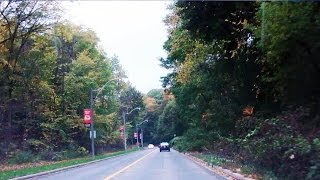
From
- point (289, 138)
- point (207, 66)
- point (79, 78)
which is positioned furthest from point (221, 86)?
point (79, 78)

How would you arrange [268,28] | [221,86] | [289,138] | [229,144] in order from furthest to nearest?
[221,86] < [229,144] < [268,28] < [289,138]

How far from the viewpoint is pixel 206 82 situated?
36875 millimetres

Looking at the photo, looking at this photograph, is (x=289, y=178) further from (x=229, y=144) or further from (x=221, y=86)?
(x=221, y=86)

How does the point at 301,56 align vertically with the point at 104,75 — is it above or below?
below

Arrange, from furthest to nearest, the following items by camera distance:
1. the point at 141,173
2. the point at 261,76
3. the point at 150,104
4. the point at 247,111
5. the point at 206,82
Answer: the point at 150,104, the point at 206,82, the point at 247,111, the point at 261,76, the point at 141,173

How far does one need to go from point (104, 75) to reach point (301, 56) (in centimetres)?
5108

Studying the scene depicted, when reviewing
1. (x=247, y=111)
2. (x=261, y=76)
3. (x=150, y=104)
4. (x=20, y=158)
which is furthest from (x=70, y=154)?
(x=150, y=104)

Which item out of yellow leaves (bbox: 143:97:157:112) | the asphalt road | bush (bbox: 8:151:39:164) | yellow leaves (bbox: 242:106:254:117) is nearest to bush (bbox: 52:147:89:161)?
bush (bbox: 8:151:39:164)

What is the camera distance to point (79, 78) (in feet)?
193

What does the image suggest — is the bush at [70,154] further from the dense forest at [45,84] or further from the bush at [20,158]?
the bush at [20,158]

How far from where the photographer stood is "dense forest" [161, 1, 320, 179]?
538 inches

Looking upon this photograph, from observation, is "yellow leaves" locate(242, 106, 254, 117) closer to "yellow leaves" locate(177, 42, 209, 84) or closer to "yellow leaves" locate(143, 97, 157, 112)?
"yellow leaves" locate(177, 42, 209, 84)

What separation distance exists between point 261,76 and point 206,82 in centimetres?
1064

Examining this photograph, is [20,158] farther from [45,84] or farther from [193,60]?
[193,60]
